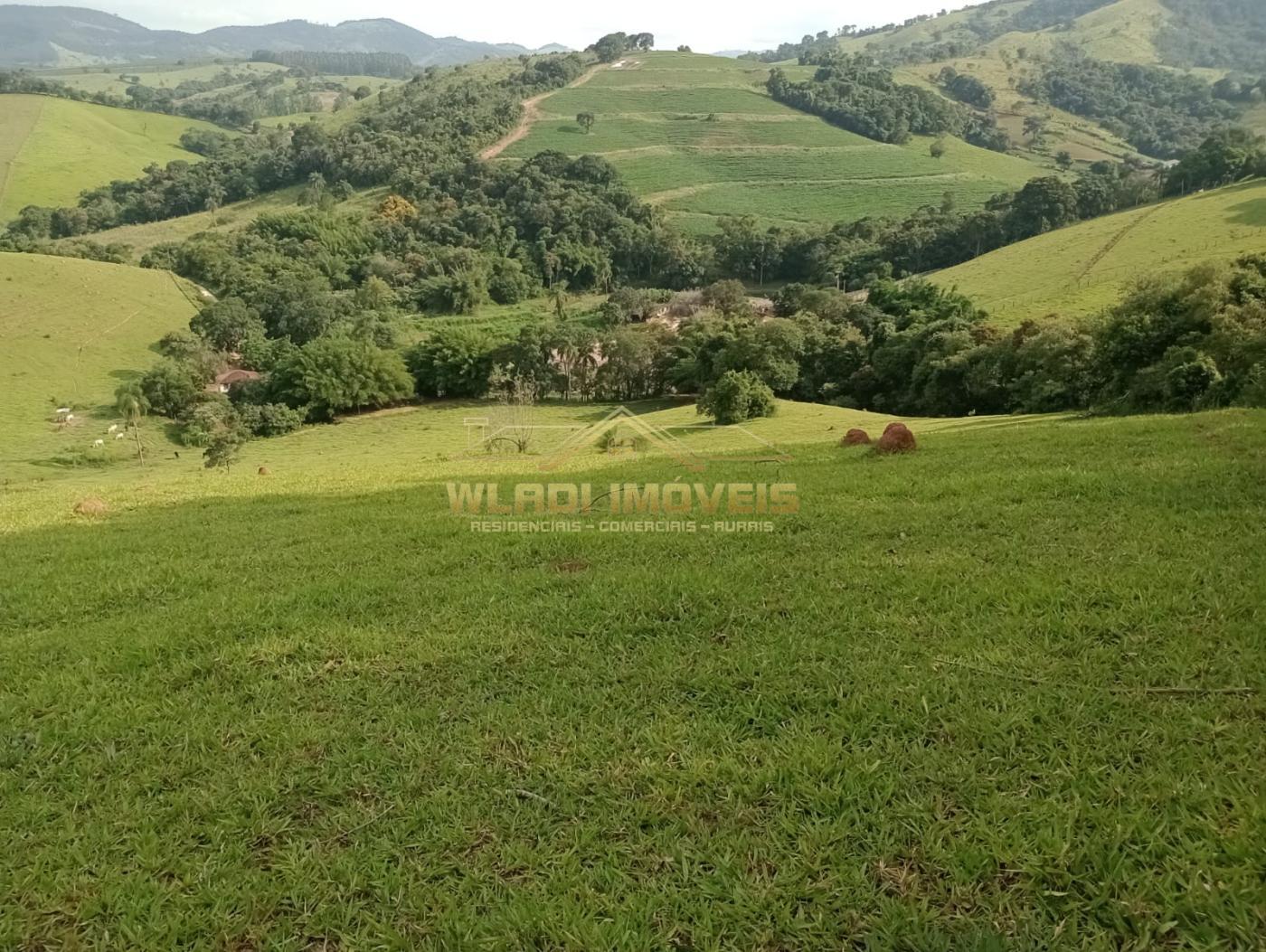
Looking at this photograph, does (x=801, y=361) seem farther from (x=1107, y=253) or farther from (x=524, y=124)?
(x=524, y=124)

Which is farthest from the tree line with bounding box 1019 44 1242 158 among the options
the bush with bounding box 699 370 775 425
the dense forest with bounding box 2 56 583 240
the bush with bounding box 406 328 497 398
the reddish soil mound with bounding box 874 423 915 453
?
the reddish soil mound with bounding box 874 423 915 453

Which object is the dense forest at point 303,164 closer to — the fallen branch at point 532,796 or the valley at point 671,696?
the valley at point 671,696

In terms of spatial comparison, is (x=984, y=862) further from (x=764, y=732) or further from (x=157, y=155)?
(x=157, y=155)

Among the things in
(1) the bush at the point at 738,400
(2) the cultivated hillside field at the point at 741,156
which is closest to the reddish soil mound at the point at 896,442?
(1) the bush at the point at 738,400

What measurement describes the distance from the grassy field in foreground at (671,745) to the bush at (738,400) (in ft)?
101

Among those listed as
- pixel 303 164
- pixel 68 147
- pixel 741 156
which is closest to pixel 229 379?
pixel 303 164

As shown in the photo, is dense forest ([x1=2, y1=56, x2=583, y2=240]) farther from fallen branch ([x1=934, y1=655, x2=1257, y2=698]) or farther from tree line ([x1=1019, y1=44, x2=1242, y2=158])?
fallen branch ([x1=934, y1=655, x2=1257, y2=698])

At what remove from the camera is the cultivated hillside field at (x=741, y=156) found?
103 metres

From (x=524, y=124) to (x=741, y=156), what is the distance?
126ft

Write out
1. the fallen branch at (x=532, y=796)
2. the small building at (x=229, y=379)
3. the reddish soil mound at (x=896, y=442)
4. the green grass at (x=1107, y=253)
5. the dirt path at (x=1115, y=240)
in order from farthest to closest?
the small building at (x=229, y=379) → the dirt path at (x=1115, y=240) → the green grass at (x=1107, y=253) → the reddish soil mound at (x=896, y=442) → the fallen branch at (x=532, y=796)

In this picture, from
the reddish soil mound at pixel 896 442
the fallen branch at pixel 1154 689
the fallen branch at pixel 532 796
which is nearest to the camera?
the fallen branch at pixel 532 796

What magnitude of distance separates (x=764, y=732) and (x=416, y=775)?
6.37 feet

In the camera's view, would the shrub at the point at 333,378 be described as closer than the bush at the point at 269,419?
No

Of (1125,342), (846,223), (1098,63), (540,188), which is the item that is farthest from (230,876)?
(1098,63)
